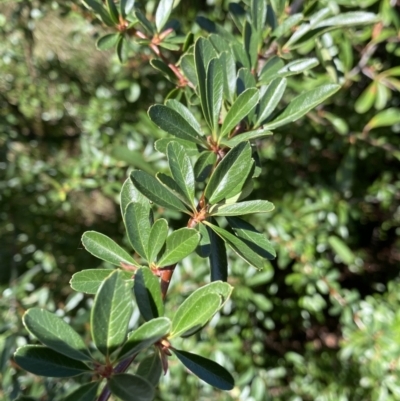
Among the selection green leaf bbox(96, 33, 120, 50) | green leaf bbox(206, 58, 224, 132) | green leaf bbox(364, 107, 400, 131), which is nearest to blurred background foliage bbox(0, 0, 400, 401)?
green leaf bbox(364, 107, 400, 131)

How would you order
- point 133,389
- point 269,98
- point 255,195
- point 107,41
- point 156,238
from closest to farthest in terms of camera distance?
point 133,389
point 156,238
point 269,98
point 107,41
point 255,195

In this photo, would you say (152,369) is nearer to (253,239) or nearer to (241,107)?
(253,239)

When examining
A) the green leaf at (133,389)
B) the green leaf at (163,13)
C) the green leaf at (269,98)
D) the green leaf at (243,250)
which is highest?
the green leaf at (163,13)

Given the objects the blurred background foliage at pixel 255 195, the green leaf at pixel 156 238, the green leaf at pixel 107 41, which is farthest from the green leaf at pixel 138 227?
the blurred background foliage at pixel 255 195

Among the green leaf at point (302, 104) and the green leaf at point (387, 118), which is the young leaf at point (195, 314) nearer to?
the green leaf at point (302, 104)

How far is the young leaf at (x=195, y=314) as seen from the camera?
1.51ft

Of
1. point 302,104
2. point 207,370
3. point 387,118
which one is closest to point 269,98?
point 302,104

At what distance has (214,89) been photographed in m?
0.60

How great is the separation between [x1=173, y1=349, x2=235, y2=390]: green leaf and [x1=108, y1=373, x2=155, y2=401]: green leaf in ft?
0.29

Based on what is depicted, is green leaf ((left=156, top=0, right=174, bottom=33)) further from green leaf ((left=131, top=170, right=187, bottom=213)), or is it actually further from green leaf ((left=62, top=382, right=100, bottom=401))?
green leaf ((left=62, top=382, right=100, bottom=401))

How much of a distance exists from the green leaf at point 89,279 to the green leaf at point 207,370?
0.11 metres

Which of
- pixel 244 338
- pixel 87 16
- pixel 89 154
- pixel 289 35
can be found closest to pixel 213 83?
pixel 289 35

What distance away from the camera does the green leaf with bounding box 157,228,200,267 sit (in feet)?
1.62

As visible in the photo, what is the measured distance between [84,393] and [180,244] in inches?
7.0
